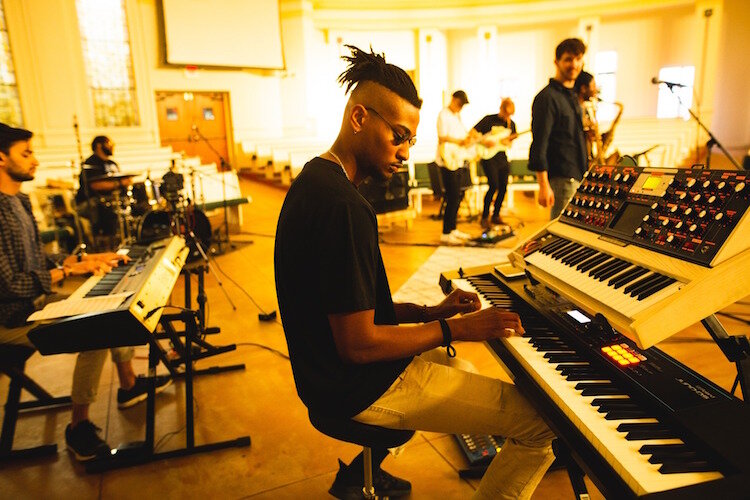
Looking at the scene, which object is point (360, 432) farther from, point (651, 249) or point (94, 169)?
point (94, 169)

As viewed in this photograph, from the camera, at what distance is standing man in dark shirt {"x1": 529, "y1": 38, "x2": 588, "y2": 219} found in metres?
3.85

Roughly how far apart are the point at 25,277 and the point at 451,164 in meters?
5.04

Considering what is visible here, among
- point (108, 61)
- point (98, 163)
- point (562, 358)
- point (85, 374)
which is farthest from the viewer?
point (108, 61)

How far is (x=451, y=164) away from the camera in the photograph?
661 centimetres

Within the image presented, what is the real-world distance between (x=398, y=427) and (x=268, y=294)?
147 inches

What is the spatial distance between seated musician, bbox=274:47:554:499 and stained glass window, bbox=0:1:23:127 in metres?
11.8

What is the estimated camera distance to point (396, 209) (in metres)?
7.57

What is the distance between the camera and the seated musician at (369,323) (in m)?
1.38

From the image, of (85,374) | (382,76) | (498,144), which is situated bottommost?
(85,374)

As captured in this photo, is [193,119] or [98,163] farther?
[193,119]

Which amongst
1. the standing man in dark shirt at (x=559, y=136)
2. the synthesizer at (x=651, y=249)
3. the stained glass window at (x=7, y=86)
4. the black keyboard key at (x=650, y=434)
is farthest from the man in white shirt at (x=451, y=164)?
the stained glass window at (x=7, y=86)

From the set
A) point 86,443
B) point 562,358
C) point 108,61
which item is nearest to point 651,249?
point 562,358

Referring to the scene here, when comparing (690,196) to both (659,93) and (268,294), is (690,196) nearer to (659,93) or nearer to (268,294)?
(268,294)

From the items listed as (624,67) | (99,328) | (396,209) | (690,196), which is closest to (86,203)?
(396,209)
